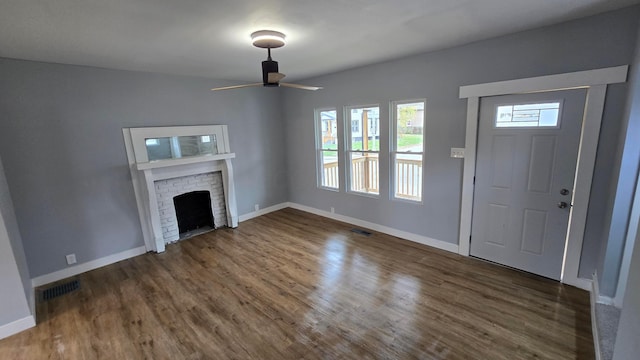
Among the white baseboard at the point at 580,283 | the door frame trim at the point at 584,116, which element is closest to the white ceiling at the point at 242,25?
the door frame trim at the point at 584,116

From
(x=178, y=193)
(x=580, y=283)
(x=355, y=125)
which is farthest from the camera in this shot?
(x=355, y=125)

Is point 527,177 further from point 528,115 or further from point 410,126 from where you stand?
point 410,126

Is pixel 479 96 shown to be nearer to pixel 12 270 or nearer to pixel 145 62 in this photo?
pixel 145 62

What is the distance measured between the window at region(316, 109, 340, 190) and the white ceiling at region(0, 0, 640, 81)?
173 cm

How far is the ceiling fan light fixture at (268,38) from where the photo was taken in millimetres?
2486

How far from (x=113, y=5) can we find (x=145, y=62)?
5.54ft

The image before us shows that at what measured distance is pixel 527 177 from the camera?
2982 millimetres

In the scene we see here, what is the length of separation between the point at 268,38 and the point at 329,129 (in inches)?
107

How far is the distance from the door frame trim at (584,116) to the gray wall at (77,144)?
4003mm

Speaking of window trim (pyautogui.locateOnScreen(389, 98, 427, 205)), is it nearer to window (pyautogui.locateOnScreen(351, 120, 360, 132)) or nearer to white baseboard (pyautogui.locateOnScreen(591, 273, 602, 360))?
window (pyautogui.locateOnScreen(351, 120, 360, 132))

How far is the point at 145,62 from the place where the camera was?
3.38m

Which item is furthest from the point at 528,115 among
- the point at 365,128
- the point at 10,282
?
the point at 10,282

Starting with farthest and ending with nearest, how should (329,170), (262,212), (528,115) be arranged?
(262,212), (329,170), (528,115)

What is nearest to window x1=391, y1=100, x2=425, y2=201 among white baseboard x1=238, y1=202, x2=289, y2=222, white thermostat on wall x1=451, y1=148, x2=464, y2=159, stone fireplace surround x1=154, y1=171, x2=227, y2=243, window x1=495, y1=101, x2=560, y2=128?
white thermostat on wall x1=451, y1=148, x2=464, y2=159
